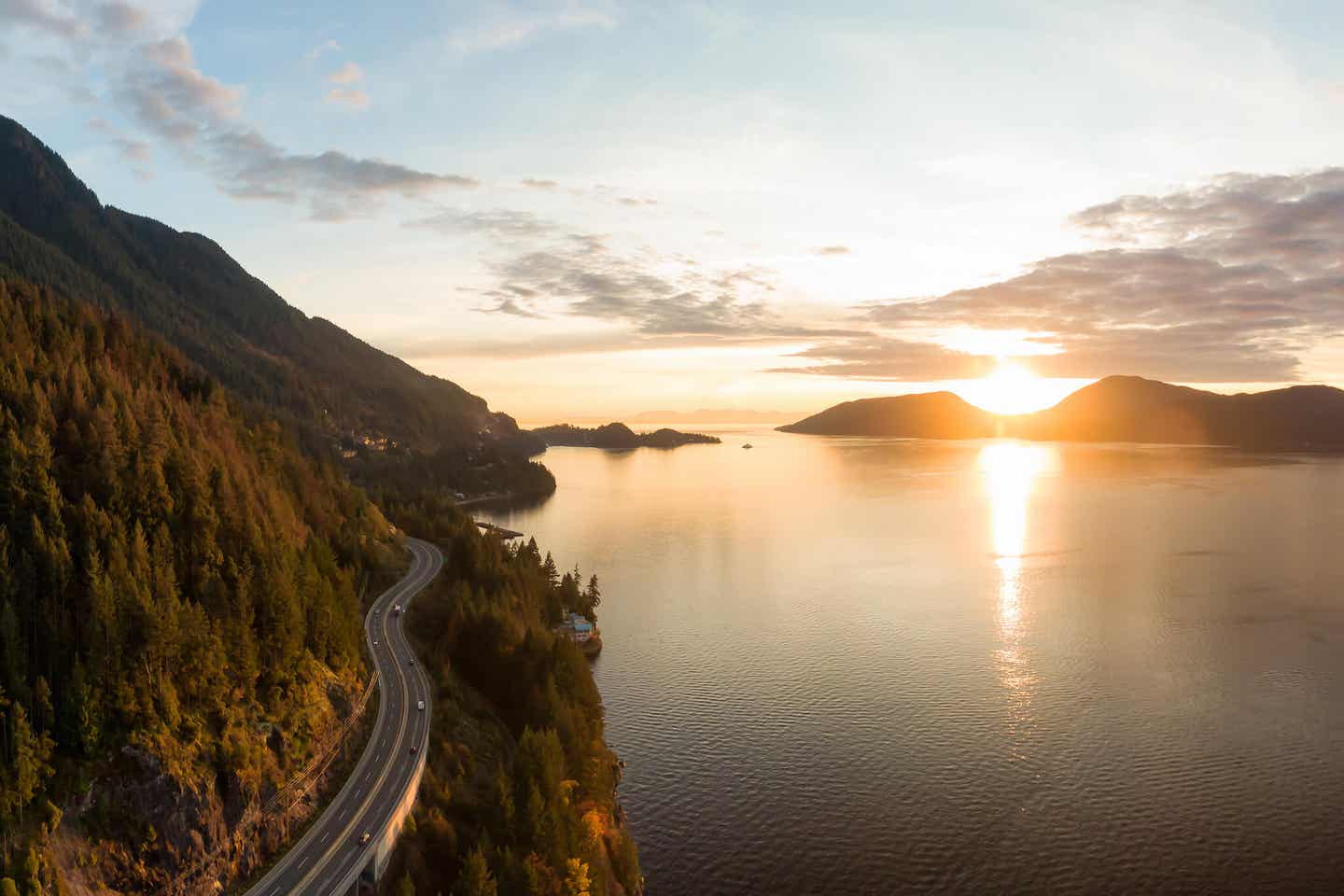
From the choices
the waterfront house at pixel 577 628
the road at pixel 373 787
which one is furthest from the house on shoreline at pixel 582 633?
the road at pixel 373 787

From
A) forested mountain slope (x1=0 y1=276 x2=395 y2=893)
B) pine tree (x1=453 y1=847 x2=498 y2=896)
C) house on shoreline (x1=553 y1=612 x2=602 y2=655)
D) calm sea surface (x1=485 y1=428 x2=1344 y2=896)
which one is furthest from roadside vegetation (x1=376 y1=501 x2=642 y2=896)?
house on shoreline (x1=553 y1=612 x2=602 y2=655)

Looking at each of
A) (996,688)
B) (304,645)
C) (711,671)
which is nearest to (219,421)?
(304,645)

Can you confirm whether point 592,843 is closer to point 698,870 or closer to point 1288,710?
point 698,870

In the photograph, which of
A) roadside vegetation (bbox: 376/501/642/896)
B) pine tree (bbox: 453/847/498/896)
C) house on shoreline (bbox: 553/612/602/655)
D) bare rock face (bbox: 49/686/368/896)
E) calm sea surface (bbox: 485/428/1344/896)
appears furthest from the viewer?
house on shoreline (bbox: 553/612/602/655)

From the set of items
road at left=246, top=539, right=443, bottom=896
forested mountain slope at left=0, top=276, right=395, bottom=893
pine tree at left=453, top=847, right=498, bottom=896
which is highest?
forested mountain slope at left=0, top=276, right=395, bottom=893

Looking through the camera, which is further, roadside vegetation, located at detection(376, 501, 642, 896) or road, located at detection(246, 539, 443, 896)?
roadside vegetation, located at detection(376, 501, 642, 896)

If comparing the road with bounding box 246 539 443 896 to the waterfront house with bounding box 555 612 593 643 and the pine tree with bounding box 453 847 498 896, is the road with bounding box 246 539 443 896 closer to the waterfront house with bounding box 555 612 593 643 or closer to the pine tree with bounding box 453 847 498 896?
the pine tree with bounding box 453 847 498 896

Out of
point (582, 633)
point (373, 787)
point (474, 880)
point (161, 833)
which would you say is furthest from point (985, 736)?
point (161, 833)

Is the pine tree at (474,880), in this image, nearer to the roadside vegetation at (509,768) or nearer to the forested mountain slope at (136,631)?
the roadside vegetation at (509,768)
